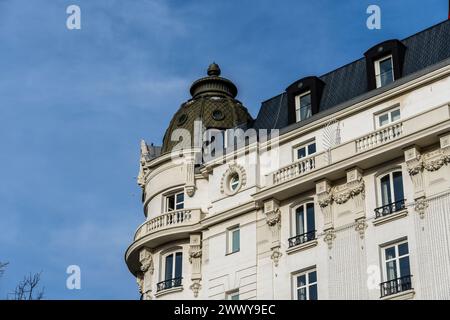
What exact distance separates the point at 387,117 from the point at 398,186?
4175mm

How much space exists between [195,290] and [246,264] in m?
3.21

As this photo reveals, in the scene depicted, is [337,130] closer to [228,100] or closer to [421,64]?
[421,64]

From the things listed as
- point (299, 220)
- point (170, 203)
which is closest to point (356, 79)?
point (299, 220)

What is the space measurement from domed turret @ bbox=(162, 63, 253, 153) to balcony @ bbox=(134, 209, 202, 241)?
4755 mm

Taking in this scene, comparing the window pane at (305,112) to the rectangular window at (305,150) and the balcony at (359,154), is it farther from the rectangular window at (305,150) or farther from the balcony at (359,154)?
the balcony at (359,154)

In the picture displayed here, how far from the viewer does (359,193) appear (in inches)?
1806

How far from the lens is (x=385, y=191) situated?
45562 mm

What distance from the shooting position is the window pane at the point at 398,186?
1764 inches

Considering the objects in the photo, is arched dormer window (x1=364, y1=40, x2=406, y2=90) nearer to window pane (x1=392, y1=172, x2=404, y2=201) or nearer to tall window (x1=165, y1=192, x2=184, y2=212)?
window pane (x1=392, y1=172, x2=404, y2=201)

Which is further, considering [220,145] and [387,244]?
[220,145]

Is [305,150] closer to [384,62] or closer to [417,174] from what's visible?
[384,62]
